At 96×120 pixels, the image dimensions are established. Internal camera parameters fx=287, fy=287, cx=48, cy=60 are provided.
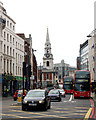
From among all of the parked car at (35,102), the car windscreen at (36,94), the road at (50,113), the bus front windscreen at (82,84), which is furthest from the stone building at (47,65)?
the parked car at (35,102)

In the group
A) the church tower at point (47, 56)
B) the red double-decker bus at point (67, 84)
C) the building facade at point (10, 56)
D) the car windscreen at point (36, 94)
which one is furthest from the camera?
the church tower at point (47, 56)

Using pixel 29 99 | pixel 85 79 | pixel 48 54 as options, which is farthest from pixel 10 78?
pixel 48 54

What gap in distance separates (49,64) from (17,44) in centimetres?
10542

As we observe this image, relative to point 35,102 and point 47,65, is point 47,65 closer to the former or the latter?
point 47,65

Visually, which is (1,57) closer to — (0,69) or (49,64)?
(0,69)

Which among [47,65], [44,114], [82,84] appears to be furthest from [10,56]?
[47,65]

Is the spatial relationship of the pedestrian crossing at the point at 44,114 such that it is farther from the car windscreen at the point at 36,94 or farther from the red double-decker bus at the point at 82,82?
the red double-decker bus at the point at 82,82

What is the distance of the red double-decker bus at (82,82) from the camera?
127ft

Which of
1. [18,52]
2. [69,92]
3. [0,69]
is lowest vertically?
[69,92]

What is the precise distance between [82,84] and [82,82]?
0.33 m

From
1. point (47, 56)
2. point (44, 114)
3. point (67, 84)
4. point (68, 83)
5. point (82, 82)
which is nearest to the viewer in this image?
point (44, 114)

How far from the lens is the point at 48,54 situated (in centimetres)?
16738

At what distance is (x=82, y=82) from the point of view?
3919cm

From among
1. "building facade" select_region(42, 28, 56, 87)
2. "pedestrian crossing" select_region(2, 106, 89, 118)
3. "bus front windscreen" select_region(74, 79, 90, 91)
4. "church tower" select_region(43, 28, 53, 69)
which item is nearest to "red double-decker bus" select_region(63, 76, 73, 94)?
"bus front windscreen" select_region(74, 79, 90, 91)
